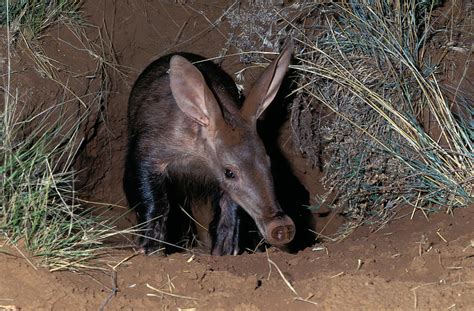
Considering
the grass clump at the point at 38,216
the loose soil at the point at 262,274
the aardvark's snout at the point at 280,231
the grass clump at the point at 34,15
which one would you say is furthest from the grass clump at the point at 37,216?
the grass clump at the point at 34,15

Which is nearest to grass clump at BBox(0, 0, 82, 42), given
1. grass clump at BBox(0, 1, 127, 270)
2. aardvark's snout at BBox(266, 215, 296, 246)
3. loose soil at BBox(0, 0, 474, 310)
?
loose soil at BBox(0, 0, 474, 310)

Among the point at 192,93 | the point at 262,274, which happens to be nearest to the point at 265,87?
the point at 192,93

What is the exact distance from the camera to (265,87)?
596 centimetres

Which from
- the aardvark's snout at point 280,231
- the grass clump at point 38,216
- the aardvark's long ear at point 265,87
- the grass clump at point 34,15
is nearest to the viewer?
the grass clump at point 38,216

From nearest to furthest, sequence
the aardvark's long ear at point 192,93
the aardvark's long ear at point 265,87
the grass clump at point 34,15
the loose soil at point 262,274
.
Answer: the loose soil at point 262,274
the aardvark's long ear at point 192,93
the aardvark's long ear at point 265,87
the grass clump at point 34,15

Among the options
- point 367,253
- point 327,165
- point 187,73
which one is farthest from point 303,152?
point 367,253

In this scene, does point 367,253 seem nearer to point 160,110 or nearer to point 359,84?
point 359,84

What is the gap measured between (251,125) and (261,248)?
59.7 inches

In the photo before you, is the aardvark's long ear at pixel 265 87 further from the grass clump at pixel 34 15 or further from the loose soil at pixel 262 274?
the grass clump at pixel 34 15

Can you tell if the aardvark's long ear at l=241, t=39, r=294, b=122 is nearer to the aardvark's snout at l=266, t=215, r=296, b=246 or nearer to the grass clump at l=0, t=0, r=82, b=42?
the aardvark's snout at l=266, t=215, r=296, b=246

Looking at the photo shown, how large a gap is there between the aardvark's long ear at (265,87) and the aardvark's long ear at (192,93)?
10.5 inches

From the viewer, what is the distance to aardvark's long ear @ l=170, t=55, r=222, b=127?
5723mm

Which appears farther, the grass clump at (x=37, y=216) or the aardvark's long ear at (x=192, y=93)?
the aardvark's long ear at (x=192, y=93)

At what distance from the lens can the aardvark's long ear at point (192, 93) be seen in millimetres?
5723
